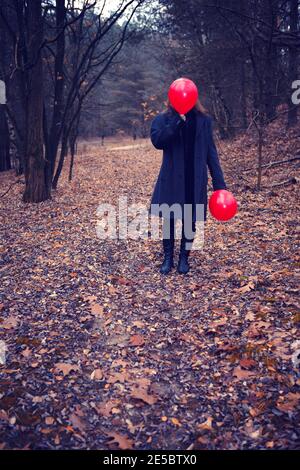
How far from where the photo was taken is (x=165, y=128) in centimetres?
425

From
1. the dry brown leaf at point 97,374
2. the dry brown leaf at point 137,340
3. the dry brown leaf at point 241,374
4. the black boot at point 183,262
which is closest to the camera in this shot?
the dry brown leaf at point 241,374

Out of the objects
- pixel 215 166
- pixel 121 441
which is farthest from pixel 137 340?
pixel 215 166

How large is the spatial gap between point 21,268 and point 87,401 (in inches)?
116

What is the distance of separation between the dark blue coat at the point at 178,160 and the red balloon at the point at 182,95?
0.60 ft

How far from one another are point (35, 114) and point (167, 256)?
17.6ft

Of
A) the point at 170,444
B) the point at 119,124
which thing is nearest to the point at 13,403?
the point at 170,444

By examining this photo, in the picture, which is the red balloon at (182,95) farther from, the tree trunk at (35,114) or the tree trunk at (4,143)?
the tree trunk at (4,143)

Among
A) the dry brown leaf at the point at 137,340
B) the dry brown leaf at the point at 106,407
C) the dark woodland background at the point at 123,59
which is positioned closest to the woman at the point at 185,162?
Result: the dry brown leaf at the point at 137,340

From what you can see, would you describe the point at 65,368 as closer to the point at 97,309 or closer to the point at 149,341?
the point at 149,341

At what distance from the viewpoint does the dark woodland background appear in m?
8.48

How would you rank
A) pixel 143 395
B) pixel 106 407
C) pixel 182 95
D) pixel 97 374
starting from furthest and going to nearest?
pixel 182 95 → pixel 97 374 → pixel 143 395 → pixel 106 407

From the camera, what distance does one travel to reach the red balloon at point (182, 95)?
3980 mm

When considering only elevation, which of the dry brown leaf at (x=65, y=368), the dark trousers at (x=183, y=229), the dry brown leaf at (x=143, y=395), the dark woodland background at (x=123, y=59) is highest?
the dark woodland background at (x=123, y=59)
